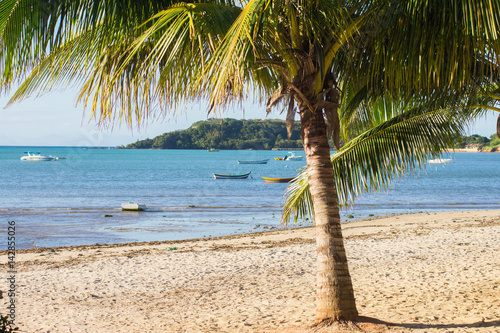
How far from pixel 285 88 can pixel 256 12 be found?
1.34 meters

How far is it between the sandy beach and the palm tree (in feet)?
5.13

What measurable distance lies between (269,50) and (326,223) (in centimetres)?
183

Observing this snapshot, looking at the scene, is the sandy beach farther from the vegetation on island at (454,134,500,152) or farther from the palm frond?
the vegetation on island at (454,134,500,152)

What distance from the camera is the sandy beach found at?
5805 millimetres

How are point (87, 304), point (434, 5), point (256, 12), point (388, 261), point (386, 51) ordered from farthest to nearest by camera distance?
point (388, 261) < point (87, 304) < point (386, 51) < point (434, 5) < point (256, 12)

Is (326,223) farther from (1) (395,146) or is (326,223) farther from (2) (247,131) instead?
(2) (247,131)

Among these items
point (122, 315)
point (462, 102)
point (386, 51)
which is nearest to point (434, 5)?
point (386, 51)

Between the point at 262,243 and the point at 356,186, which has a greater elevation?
the point at 356,186

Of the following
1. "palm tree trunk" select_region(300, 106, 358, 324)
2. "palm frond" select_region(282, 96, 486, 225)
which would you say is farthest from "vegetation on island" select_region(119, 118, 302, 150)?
A: "palm frond" select_region(282, 96, 486, 225)

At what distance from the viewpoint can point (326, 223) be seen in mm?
4664

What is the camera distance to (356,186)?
7262mm

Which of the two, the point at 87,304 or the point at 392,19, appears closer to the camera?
the point at 392,19

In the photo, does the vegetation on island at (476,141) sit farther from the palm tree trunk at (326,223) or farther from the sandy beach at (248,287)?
the palm tree trunk at (326,223)

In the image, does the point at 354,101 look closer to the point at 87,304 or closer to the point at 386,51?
the point at 386,51
